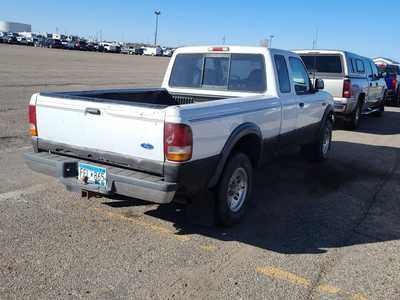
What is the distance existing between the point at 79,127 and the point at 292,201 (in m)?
2.98

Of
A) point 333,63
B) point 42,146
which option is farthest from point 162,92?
point 333,63

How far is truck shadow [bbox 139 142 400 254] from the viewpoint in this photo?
4.67 m

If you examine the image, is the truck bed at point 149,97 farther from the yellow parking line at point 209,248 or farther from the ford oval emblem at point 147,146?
the yellow parking line at point 209,248

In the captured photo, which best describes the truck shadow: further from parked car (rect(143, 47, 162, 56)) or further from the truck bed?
parked car (rect(143, 47, 162, 56))

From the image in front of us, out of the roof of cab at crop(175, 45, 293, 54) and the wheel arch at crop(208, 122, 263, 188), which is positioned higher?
the roof of cab at crop(175, 45, 293, 54)

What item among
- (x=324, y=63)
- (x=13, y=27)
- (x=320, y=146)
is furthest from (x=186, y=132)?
(x=13, y=27)

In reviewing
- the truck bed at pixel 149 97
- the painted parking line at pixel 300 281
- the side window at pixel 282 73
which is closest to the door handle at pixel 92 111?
the truck bed at pixel 149 97

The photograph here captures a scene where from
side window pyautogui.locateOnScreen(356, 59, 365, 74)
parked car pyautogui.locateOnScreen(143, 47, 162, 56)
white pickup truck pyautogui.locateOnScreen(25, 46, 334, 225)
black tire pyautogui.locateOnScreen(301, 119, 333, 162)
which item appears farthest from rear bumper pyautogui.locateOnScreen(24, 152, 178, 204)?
parked car pyautogui.locateOnScreen(143, 47, 162, 56)

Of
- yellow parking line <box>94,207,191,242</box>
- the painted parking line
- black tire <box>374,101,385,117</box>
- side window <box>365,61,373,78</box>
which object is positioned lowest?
the painted parking line

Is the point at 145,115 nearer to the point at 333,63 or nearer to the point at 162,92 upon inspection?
the point at 162,92

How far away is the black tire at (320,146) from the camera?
304 inches

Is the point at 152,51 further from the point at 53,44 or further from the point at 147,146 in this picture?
the point at 147,146

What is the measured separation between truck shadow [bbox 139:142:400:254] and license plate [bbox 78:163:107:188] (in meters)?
1.00

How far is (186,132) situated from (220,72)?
244 centimetres
